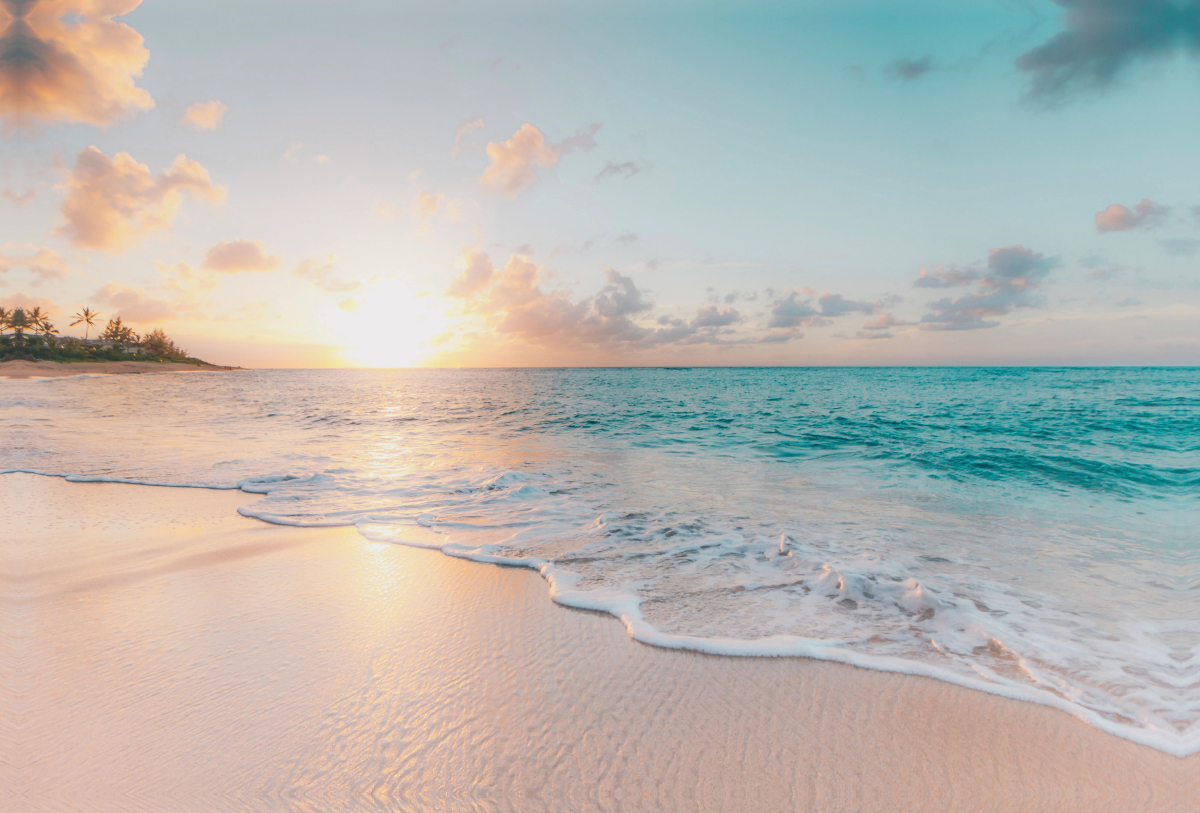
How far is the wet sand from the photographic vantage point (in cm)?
211

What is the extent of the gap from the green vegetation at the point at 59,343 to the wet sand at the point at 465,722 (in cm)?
9449

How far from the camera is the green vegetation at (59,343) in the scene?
224 ft

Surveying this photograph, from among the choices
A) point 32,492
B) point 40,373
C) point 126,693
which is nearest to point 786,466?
point 126,693

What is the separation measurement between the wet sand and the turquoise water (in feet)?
1.38

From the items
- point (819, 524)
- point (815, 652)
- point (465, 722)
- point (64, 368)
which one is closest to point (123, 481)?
point (465, 722)

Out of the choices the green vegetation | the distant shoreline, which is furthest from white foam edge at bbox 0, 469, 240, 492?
the green vegetation

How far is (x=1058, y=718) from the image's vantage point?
8.72 feet

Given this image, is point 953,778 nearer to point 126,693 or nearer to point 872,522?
point 126,693

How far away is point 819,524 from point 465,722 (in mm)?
5212

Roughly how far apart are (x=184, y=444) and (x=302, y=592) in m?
10.9

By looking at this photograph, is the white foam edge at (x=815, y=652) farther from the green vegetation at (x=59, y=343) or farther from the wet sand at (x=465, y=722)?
the green vegetation at (x=59, y=343)

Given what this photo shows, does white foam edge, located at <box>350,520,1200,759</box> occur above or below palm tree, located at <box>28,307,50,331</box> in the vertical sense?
below

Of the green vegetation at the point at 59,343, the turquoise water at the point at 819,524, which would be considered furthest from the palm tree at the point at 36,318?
the turquoise water at the point at 819,524

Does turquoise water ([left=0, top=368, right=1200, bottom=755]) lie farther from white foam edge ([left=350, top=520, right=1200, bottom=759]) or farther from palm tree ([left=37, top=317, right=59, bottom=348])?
palm tree ([left=37, top=317, right=59, bottom=348])
